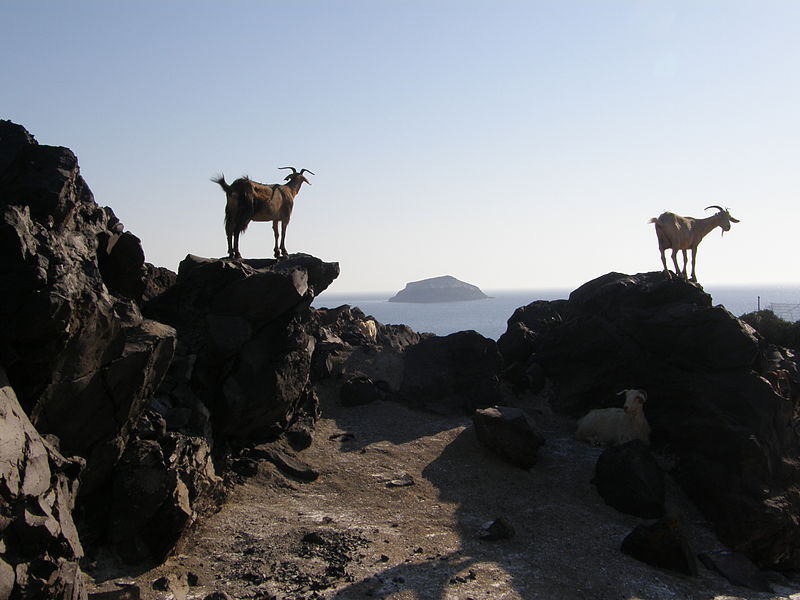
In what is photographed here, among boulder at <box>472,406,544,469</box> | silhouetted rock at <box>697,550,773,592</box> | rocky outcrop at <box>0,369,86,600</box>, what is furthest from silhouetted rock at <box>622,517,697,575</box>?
rocky outcrop at <box>0,369,86,600</box>

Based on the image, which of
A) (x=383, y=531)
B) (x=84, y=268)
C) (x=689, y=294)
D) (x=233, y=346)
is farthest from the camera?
(x=689, y=294)

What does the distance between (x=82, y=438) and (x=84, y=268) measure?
9.04 ft

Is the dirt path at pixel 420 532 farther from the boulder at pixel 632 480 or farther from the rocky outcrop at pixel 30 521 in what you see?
the rocky outcrop at pixel 30 521

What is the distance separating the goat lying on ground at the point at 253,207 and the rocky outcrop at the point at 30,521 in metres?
9.60

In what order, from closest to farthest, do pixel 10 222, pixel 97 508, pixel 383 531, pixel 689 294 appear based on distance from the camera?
pixel 10 222, pixel 97 508, pixel 383 531, pixel 689 294

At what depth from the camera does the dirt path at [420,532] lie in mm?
12055

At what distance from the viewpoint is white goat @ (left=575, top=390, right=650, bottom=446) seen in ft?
64.8

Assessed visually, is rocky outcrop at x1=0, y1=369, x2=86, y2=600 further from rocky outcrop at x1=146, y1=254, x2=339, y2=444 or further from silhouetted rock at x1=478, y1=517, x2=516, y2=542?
silhouetted rock at x1=478, y1=517, x2=516, y2=542

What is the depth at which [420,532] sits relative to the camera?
1466cm

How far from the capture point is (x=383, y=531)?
1438cm

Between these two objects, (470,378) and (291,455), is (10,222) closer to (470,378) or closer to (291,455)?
(291,455)

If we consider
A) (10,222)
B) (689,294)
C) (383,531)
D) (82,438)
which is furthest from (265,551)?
(689,294)

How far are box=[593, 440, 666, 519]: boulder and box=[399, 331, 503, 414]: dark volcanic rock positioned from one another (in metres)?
5.22

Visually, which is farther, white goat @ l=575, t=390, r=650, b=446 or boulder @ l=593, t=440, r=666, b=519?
white goat @ l=575, t=390, r=650, b=446
